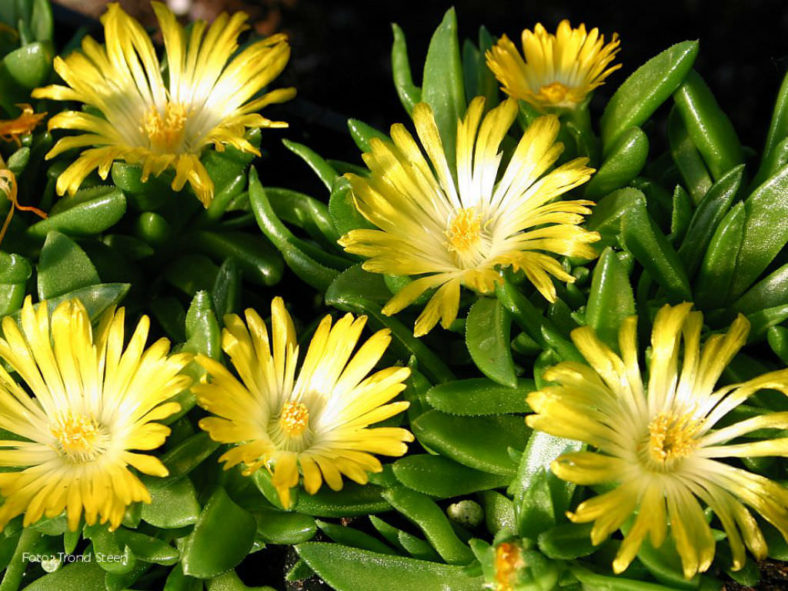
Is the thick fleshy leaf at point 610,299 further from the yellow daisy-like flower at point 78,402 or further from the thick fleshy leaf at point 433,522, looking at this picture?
the yellow daisy-like flower at point 78,402

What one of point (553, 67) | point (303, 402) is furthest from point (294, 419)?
point (553, 67)

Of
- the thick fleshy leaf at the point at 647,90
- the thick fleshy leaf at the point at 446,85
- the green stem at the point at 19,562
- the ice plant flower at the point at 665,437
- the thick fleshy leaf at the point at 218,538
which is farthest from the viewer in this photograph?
the thick fleshy leaf at the point at 446,85

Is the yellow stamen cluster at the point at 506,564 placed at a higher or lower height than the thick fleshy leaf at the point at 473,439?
lower

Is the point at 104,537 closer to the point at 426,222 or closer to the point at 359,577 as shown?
the point at 359,577

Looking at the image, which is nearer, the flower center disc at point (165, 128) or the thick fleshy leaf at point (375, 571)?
the thick fleshy leaf at point (375, 571)

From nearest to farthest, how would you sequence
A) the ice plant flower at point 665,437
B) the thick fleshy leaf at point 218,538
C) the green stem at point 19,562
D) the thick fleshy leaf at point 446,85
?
the ice plant flower at point 665,437 < the thick fleshy leaf at point 218,538 < the green stem at point 19,562 < the thick fleshy leaf at point 446,85

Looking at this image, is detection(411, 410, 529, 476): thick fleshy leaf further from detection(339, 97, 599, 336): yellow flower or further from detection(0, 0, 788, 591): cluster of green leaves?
detection(339, 97, 599, 336): yellow flower

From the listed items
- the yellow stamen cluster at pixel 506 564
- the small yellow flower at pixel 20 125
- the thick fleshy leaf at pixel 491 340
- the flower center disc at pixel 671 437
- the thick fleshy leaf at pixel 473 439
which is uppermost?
the small yellow flower at pixel 20 125

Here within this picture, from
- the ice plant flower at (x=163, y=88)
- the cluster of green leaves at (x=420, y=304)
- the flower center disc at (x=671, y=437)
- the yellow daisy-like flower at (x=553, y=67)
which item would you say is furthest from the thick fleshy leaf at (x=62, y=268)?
the flower center disc at (x=671, y=437)
